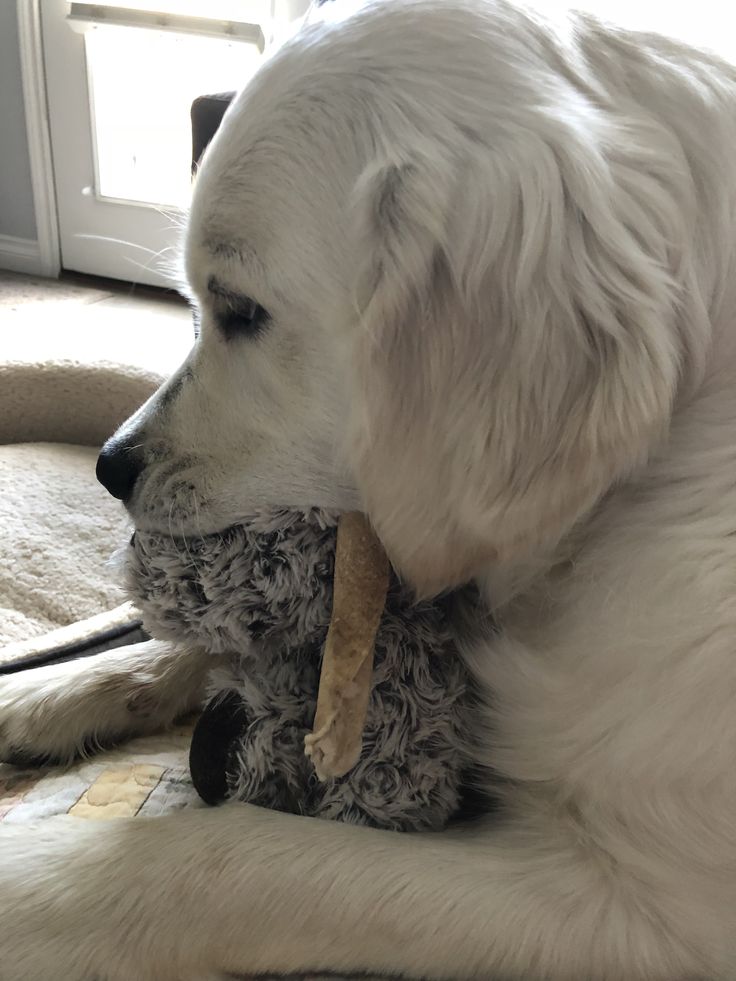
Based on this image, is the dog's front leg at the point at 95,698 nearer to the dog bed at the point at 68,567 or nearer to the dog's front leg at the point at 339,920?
the dog bed at the point at 68,567

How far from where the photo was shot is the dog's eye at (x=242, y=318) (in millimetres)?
906

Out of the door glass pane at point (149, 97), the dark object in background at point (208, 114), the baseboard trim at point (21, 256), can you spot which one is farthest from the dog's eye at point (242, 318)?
the baseboard trim at point (21, 256)

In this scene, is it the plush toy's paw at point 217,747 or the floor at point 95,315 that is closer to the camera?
the plush toy's paw at point 217,747

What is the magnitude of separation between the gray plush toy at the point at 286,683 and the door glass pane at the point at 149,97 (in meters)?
2.46

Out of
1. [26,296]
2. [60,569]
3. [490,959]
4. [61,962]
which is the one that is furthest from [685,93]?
[26,296]

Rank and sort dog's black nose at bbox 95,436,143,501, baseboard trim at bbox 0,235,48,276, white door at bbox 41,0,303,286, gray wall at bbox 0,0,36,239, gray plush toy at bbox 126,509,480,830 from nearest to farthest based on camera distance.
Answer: gray plush toy at bbox 126,509,480,830 < dog's black nose at bbox 95,436,143,501 < white door at bbox 41,0,303,286 < gray wall at bbox 0,0,36,239 < baseboard trim at bbox 0,235,48,276

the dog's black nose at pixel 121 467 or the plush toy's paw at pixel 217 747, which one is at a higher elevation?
the dog's black nose at pixel 121 467

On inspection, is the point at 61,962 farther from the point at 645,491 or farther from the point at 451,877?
the point at 645,491

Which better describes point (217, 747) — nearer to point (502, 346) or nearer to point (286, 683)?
point (286, 683)

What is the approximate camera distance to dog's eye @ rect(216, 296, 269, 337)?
0.91 meters

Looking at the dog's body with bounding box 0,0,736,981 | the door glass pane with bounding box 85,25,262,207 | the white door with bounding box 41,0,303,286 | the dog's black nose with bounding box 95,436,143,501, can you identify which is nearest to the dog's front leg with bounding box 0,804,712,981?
the dog's body with bounding box 0,0,736,981

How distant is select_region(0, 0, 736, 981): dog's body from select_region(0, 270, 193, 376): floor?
1653 millimetres

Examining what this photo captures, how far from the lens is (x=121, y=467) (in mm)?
1022

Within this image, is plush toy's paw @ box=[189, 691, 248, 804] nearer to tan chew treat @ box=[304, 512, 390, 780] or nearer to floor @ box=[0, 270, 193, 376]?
tan chew treat @ box=[304, 512, 390, 780]
